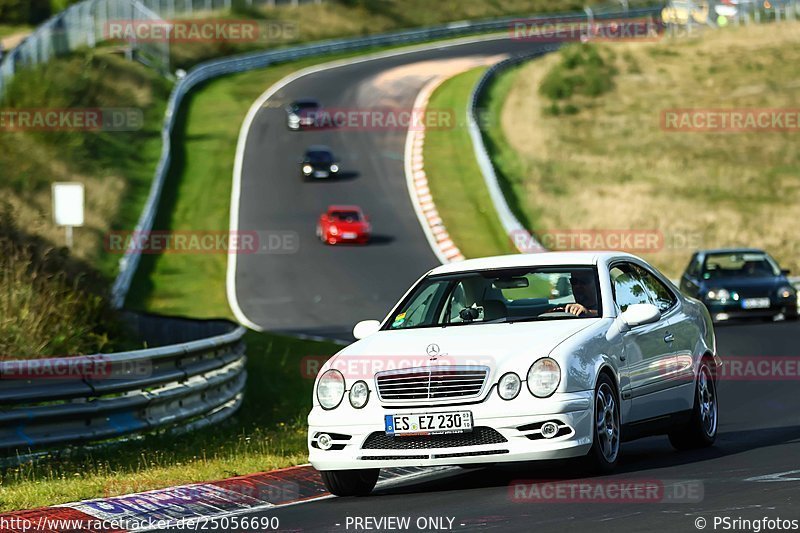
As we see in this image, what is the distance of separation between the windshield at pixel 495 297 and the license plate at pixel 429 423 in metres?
1.20

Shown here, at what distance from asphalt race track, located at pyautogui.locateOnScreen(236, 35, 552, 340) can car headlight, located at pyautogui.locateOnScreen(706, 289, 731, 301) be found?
22.3ft

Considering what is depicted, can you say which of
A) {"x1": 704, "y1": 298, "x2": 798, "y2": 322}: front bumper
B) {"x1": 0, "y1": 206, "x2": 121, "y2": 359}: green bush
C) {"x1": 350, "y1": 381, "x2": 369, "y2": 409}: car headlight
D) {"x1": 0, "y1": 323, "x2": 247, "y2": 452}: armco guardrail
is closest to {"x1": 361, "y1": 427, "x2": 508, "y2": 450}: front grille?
{"x1": 350, "y1": 381, "x2": 369, "y2": 409}: car headlight

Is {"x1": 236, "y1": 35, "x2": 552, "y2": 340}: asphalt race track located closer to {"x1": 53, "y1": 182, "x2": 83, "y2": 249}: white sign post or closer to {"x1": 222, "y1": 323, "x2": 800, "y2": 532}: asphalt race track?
{"x1": 53, "y1": 182, "x2": 83, "y2": 249}: white sign post

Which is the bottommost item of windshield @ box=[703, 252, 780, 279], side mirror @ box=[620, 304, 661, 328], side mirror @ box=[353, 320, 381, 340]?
windshield @ box=[703, 252, 780, 279]

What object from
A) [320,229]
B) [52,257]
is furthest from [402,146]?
[52,257]

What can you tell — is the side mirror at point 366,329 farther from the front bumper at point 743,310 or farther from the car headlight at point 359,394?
the front bumper at point 743,310

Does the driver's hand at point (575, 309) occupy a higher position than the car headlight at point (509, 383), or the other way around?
the driver's hand at point (575, 309)

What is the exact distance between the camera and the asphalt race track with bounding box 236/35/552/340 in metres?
33.8

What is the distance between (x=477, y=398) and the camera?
30.0ft

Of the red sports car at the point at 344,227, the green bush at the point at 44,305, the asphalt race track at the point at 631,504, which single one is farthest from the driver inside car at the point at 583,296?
the red sports car at the point at 344,227

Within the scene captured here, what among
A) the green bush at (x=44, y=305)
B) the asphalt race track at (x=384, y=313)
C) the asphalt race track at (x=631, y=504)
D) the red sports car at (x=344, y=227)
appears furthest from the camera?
the red sports car at (x=344, y=227)

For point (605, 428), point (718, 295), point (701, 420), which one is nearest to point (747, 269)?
point (718, 295)

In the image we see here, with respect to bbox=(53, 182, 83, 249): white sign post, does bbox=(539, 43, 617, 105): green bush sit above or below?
above

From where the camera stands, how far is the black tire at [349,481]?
960cm
